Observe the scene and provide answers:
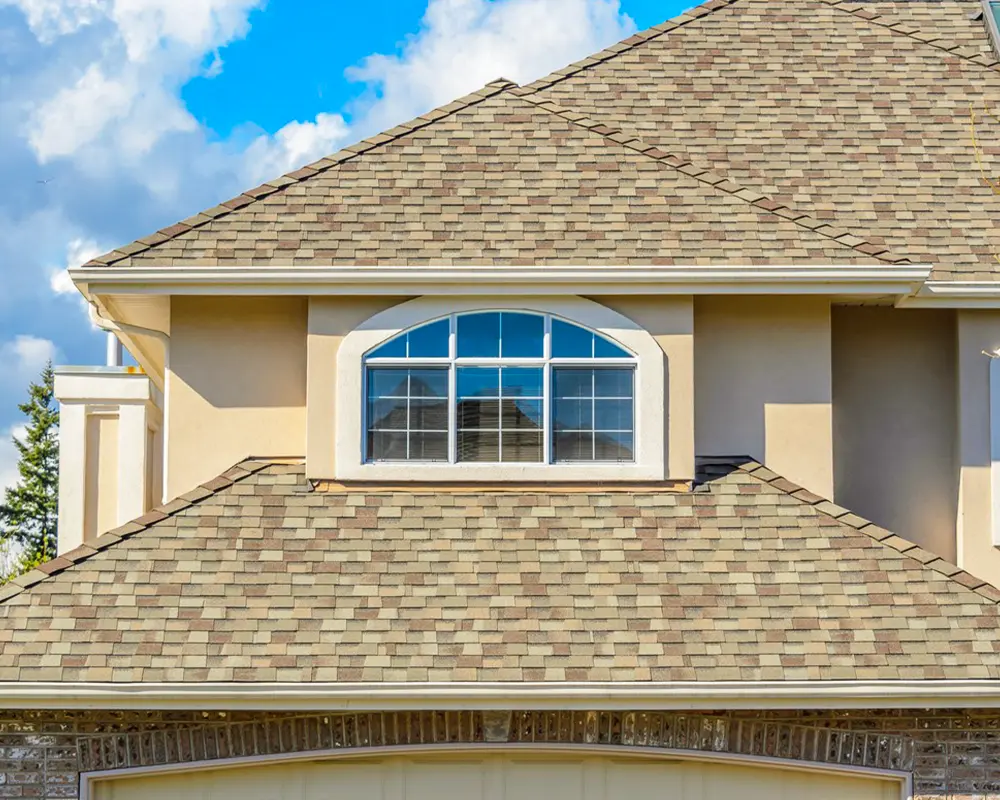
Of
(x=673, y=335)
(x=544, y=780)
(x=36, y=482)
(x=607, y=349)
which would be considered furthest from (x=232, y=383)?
(x=36, y=482)

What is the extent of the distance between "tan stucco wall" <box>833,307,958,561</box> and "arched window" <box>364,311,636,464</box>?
2404mm

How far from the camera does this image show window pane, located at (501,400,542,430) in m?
12.1

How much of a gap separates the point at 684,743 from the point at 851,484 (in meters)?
3.69

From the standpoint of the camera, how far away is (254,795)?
35.2 feet

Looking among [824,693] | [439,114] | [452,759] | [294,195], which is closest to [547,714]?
[452,759]

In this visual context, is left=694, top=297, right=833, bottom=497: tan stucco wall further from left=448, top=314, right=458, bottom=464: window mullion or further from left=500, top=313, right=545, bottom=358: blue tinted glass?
left=448, top=314, right=458, bottom=464: window mullion

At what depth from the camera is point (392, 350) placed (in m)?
12.1

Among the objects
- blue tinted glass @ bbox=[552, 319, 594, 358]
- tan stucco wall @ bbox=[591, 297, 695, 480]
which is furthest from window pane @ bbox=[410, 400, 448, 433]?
tan stucco wall @ bbox=[591, 297, 695, 480]

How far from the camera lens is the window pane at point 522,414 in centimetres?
1210

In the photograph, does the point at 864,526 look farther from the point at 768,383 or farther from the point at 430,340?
the point at 430,340

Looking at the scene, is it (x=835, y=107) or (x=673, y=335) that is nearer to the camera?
(x=673, y=335)

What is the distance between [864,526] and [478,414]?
10.5 ft

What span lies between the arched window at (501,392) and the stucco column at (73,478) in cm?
315

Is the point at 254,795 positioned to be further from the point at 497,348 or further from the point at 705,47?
the point at 705,47
